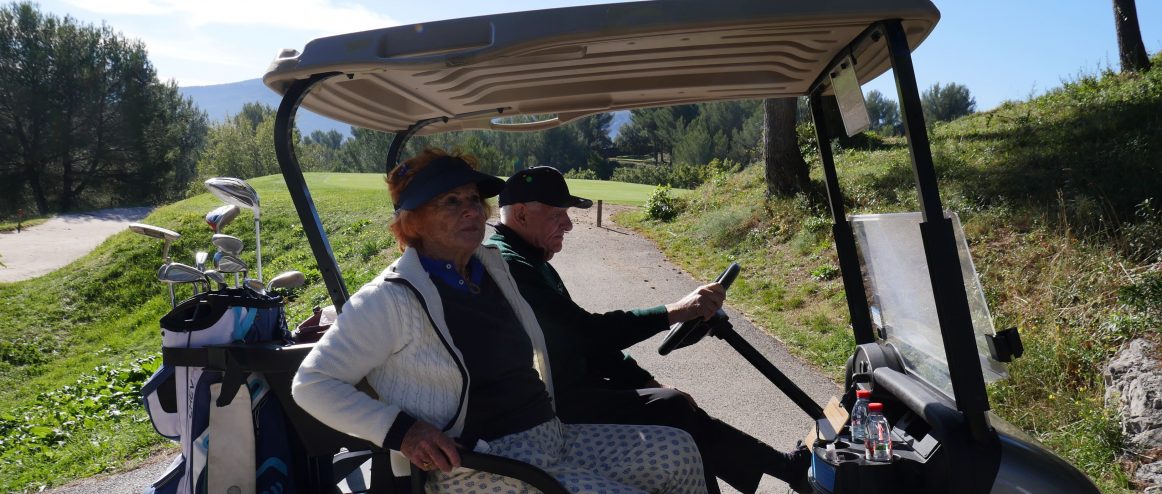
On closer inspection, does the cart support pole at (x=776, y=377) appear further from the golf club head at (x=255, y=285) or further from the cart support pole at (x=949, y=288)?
→ the golf club head at (x=255, y=285)

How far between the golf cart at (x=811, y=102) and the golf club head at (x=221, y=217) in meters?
0.63

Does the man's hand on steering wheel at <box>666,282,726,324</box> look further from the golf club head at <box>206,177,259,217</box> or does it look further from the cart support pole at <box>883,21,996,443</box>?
the golf club head at <box>206,177,259,217</box>

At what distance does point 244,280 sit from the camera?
9.87ft

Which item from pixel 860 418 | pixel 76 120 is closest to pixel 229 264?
pixel 860 418

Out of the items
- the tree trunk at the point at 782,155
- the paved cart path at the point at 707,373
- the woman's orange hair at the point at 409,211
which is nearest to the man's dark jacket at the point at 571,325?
the woman's orange hair at the point at 409,211

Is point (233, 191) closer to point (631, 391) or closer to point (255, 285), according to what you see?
point (255, 285)

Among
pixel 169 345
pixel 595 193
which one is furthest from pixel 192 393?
pixel 595 193

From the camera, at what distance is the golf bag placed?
241cm

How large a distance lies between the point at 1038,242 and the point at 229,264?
6.15 m

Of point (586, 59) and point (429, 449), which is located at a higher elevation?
point (586, 59)

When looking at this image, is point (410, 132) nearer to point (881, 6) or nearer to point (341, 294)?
point (341, 294)

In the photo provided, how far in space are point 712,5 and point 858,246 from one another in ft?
4.58

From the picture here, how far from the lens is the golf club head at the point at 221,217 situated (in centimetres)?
319

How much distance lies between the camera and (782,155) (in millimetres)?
12852
